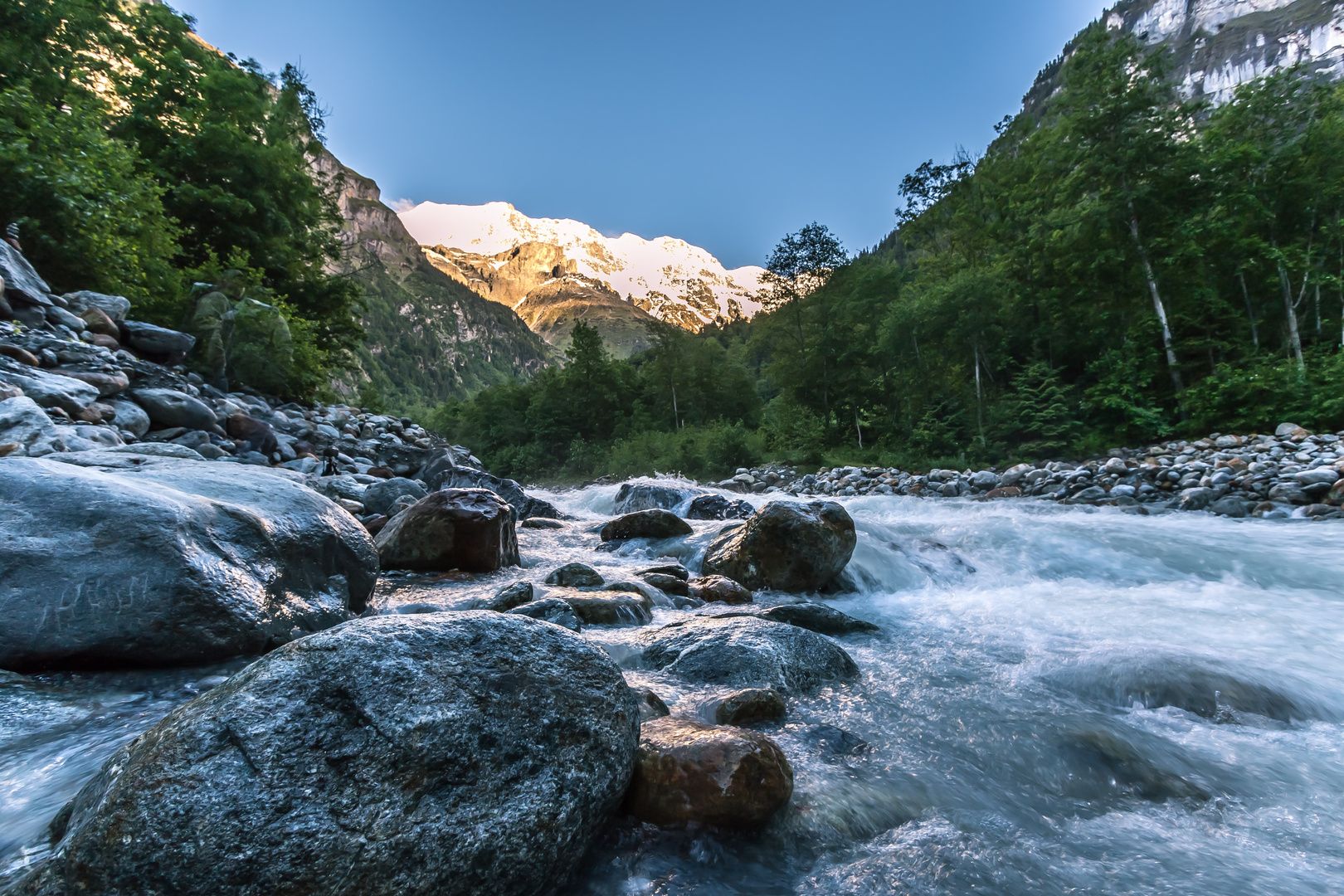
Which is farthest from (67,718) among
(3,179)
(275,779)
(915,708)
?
(3,179)

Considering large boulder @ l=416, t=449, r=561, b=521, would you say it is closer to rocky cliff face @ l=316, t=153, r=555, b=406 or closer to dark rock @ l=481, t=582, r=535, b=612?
dark rock @ l=481, t=582, r=535, b=612

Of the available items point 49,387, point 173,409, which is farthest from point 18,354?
point 173,409

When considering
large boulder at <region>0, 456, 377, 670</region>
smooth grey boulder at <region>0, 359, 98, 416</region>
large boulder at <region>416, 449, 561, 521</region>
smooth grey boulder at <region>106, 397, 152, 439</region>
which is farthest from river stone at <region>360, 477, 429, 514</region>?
large boulder at <region>0, 456, 377, 670</region>

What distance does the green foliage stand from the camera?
8758 mm

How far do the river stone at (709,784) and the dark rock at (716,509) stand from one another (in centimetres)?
1003

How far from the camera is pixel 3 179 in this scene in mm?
8031

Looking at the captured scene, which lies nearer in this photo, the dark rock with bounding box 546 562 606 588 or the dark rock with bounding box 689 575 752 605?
the dark rock with bounding box 546 562 606 588

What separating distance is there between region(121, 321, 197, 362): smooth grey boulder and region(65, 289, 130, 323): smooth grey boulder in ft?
0.58

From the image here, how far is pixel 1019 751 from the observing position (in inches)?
122

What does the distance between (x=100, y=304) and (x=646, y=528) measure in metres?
8.85

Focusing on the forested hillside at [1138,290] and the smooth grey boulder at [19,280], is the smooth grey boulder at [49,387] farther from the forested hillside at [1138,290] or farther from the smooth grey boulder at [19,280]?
the forested hillside at [1138,290]

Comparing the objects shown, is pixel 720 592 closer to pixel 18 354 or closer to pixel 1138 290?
pixel 18 354

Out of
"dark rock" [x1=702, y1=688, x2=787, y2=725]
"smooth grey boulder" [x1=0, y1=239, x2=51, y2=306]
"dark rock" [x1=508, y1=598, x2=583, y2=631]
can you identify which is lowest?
"dark rock" [x1=702, y1=688, x2=787, y2=725]

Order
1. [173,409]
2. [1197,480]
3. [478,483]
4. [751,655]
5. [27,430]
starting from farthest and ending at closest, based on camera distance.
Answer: [478,483], [1197,480], [173,409], [27,430], [751,655]
